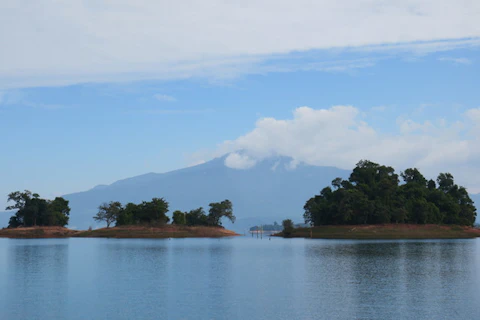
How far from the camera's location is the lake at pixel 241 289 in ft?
172

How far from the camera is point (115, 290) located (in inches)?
2598

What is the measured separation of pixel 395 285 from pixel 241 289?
20190mm

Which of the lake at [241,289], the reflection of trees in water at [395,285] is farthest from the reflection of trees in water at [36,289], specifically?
the reflection of trees in water at [395,285]

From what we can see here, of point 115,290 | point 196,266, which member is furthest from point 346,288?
point 196,266

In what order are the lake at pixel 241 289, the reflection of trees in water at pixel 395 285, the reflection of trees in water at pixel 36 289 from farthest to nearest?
the reflection of trees in water at pixel 395 285, the reflection of trees in water at pixel 36 289, the lake at pixel 241 289

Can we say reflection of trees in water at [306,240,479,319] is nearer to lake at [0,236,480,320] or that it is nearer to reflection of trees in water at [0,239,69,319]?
lake at [0,236,480,320]

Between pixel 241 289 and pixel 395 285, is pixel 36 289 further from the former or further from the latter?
pixel 395 285

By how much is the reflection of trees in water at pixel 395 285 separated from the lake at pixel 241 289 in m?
0.10

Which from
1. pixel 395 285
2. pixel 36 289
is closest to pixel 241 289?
pixel 395 285

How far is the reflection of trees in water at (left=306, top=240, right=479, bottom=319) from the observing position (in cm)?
5319

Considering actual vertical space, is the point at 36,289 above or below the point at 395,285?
below

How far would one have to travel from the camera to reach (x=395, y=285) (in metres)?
69.9

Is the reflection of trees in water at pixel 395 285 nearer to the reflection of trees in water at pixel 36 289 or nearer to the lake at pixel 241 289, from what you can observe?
the lake at pixel 241 289

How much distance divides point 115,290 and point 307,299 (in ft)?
77.6
